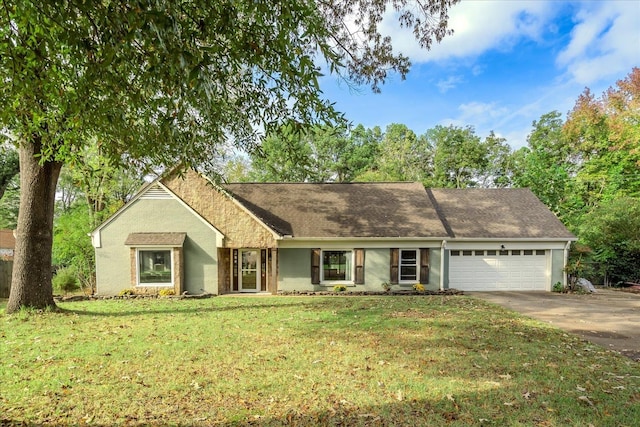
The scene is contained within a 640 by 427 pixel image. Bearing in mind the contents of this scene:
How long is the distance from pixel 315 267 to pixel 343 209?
334 cm

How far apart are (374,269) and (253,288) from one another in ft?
17.8

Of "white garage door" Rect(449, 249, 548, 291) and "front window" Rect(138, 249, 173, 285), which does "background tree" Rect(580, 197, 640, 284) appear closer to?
"white garage door" Rect(449, 249, 548, 291)

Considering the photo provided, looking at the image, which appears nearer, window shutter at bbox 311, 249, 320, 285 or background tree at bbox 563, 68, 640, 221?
window shutter at bbox 311, 249, 320, 285

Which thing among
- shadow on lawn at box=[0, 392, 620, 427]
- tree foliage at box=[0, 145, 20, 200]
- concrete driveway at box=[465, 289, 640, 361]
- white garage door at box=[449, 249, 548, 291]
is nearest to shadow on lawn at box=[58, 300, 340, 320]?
shadow on lawn at box=[0, 392, 620, 427]

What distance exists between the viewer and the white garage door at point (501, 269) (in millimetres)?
14891

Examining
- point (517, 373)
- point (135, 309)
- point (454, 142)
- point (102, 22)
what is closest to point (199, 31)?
point (102, 22)

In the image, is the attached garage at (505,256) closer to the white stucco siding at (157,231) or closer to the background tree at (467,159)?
the white stucco siding at (157,231)

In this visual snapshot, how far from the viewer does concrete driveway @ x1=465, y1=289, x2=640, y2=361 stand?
7.56 meters

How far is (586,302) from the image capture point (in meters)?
12.2

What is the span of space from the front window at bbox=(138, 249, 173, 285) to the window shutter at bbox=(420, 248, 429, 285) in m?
10.6

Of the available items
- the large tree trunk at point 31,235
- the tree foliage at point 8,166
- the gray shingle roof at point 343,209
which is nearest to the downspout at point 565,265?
the gray shingle roof at point 343,209

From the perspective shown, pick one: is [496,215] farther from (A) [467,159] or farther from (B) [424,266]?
(A) [467,159]

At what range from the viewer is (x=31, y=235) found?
358 inches

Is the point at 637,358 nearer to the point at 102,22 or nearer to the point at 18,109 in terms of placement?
the point at 102,22
